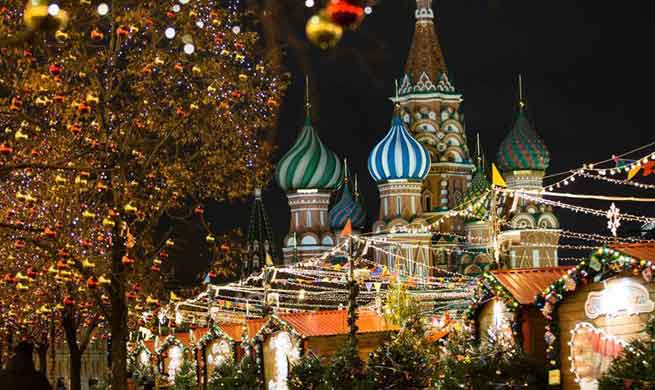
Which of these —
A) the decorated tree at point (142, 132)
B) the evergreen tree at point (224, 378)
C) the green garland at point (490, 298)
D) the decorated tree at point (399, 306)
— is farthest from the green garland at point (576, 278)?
the decorated tree at point (399, 306)

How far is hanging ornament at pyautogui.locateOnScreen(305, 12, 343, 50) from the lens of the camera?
219 inches

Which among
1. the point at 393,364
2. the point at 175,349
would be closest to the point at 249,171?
the point at 393,364

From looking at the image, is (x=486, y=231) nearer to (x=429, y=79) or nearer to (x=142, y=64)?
(x=429, y=79)

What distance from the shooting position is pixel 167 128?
17297 mm

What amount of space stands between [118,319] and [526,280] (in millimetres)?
7215

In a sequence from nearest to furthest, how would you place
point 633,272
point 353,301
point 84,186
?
1. point 84,186
2. point 633,272
3. point 353,301

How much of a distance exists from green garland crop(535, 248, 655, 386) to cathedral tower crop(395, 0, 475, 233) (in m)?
53.4

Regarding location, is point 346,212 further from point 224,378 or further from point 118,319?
point 118,319

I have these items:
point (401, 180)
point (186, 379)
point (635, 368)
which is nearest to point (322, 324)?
point (186, 379)

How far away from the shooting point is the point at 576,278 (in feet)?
55.9

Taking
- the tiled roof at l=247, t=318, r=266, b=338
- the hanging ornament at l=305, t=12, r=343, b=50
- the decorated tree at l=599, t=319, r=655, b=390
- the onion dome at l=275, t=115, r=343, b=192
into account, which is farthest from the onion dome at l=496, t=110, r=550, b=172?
the hanging ornament at l=305, t=12, r=343, b=50

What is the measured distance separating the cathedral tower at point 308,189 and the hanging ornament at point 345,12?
64605mm

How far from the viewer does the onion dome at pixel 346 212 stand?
7700 centimetres

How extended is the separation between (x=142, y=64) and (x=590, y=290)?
7.73 meters
